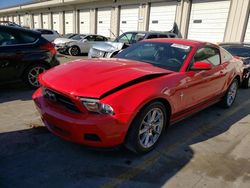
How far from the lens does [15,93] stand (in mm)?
5852

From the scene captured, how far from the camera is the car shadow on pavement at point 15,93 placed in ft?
18.0

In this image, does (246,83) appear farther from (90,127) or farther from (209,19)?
(209,19)

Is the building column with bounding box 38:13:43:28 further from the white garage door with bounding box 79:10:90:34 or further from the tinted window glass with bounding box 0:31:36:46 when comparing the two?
the tinted window glass with bounding box 0:31:36:46

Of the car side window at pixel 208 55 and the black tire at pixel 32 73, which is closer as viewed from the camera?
the car side window at pixel 208 55

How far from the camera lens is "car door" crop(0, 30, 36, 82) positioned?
542 cm

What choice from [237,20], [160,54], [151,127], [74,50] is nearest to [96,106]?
[151,127]

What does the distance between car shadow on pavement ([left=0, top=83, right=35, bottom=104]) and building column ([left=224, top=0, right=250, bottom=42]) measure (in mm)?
12137

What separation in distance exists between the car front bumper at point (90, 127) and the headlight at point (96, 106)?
0.05 metres

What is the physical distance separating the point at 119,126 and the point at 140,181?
67 cm

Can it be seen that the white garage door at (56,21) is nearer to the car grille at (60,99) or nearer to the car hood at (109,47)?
the car hood at (109,47)

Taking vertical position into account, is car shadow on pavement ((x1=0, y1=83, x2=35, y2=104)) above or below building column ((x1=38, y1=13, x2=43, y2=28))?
below

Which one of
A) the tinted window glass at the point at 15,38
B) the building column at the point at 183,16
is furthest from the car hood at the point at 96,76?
the building column at the point at 183,16

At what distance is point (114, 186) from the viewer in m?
2.70

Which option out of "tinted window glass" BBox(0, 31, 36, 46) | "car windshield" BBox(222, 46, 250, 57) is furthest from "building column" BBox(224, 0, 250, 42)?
"tinted window glass" BBox(0, 31, 36, 46)
